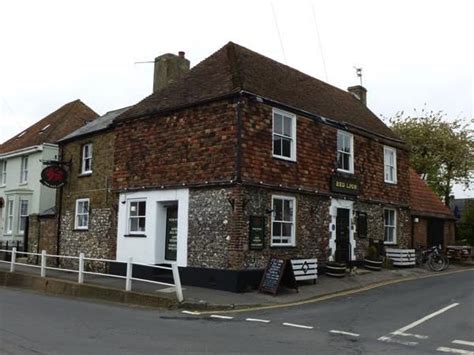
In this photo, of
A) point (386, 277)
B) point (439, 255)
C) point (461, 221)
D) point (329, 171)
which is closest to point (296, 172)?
point (329, 171)

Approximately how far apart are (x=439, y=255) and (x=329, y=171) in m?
7.33

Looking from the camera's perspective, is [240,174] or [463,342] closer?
[463,342]

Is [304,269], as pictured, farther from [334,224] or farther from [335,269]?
[334,224]

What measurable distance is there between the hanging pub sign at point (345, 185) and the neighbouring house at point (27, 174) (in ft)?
47.1

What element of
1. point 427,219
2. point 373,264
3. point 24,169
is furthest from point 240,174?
point 24,169

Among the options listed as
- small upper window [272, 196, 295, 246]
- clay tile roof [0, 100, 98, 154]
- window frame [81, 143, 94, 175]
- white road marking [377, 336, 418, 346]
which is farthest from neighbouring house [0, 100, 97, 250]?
white road marking [377, 336, 418, 346]

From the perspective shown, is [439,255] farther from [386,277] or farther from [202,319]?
[202,319]

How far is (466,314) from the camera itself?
11633 mm

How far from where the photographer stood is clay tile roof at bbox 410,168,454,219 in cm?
2728

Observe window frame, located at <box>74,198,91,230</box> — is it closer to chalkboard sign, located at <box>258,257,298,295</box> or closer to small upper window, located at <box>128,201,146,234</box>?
small upper window, located at <box>128,201,146,234</box>

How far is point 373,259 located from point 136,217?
892 cm

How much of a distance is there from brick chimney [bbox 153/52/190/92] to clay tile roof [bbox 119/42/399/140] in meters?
2.51

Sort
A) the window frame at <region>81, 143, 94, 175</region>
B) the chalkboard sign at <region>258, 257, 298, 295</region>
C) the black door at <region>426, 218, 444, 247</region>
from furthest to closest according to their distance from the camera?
the black door at <region>426, 218, 444, 247</region>
the window frame at <region>81, 143, 94, 175</region>
the chalkboard sign at <region>258, 257, 298, 295</region>

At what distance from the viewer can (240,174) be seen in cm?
1533
